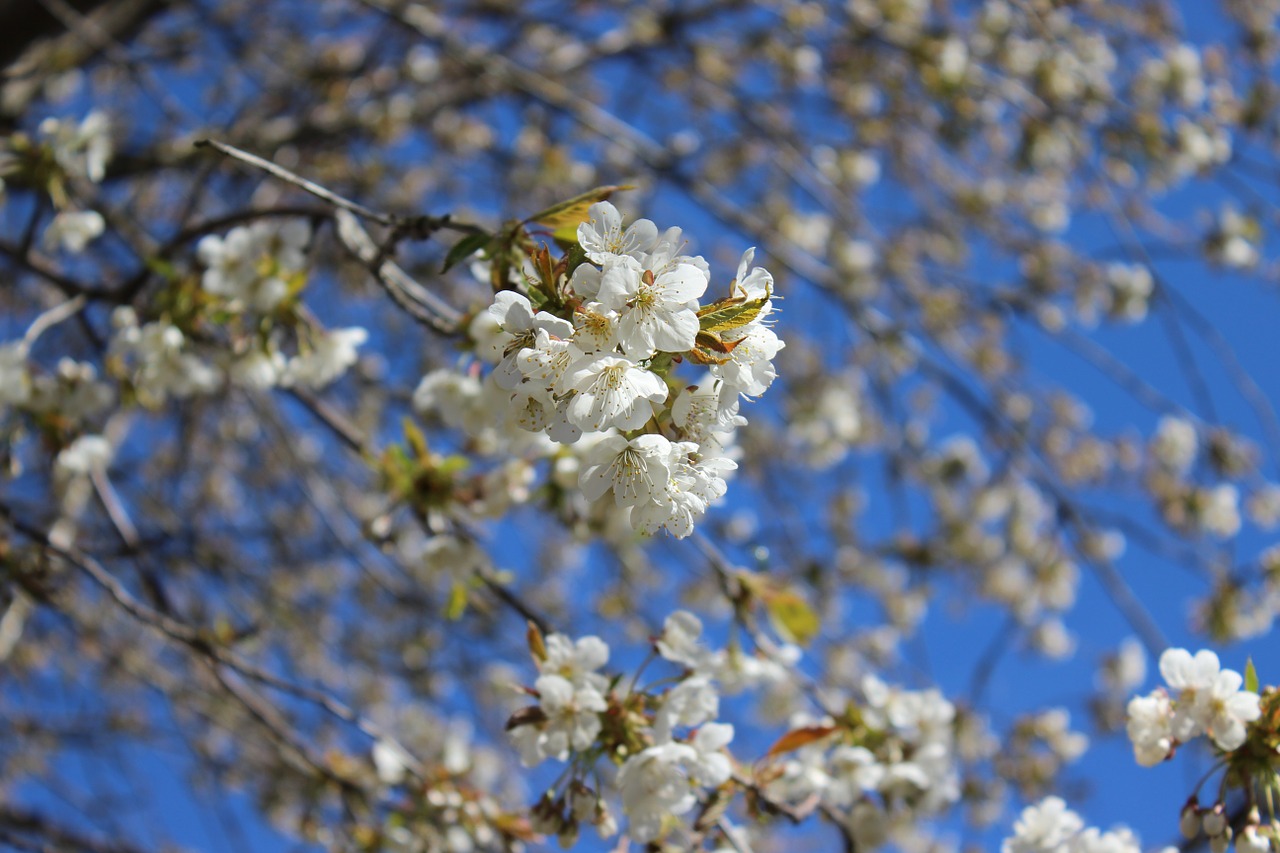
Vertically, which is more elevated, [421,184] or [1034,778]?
[421,184]

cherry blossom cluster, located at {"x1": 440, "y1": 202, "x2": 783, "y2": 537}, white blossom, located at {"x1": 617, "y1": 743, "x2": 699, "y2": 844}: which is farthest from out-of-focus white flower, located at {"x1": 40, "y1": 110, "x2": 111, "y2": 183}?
white blossom, located at {"x1": 617, "y1": 743, "x2": 699, "y2": 844}

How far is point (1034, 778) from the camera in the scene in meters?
3.07

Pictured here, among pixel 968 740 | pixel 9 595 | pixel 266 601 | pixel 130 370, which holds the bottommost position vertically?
pixel 266 601

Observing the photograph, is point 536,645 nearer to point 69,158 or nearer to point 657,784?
point 657,784

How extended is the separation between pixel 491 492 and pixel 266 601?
179 cm

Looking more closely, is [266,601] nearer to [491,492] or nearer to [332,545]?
[332,545]

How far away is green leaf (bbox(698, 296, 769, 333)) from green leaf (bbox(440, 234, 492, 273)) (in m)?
0.35

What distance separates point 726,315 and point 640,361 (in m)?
0.12

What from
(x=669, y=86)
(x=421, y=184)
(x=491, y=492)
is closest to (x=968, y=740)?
(x=491, y=492)

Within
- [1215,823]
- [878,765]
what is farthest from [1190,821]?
[878,765]

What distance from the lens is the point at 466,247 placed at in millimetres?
1281

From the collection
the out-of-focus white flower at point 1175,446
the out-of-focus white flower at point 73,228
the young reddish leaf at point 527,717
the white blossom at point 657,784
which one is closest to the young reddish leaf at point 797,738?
the white blossom at point 657,784

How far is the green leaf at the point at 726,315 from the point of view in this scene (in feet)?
3.61

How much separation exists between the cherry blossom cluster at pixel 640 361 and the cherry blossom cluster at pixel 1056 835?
92cm
